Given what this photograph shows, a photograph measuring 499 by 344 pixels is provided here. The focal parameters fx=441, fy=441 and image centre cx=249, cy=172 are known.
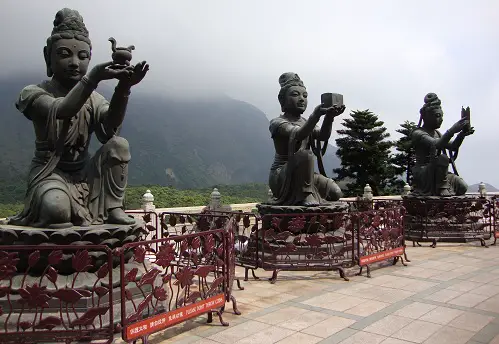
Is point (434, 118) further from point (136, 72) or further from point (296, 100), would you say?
point (136, 72)

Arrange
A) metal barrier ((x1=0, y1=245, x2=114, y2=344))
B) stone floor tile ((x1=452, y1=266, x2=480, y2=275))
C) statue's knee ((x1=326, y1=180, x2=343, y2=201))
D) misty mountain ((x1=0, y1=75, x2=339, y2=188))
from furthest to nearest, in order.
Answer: misty mountain ((x1=0, y1=75, x2=339, y2=188)), statue's knee ((x1=326, y1=180, x2=343, y2=201)), stone floor tile ((x1=452, y1=266, x2=480, y2=275)), metal barrier ((x1=0, y1=245, x2=114, y2=344))

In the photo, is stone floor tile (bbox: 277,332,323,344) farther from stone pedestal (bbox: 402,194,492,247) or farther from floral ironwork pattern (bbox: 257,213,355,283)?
stone pedestal (bbox: 402,194,492,247)

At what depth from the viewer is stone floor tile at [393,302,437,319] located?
4.60m

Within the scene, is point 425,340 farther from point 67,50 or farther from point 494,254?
point 494,254

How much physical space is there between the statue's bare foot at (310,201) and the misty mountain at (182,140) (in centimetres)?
4405

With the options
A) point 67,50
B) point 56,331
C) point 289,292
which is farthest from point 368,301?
point 67,50

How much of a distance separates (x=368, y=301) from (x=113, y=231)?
299 cm

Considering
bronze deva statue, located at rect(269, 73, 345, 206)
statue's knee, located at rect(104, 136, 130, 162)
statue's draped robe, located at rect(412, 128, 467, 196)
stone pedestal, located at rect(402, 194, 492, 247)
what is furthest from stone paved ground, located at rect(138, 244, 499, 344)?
statue's draped robe, located at rect(412, 128, 467, 196)

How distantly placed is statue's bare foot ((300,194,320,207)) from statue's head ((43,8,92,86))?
4.15 meters

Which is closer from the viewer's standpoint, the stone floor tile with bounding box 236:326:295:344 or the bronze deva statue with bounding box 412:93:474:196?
the stone floor tile with bounding box 236:326:295:344

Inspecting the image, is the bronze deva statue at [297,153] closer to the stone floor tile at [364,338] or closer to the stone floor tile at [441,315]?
the stone floor tile at [441,315]

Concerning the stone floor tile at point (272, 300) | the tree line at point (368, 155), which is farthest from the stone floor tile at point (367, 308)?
the tree line at point (368, 155)

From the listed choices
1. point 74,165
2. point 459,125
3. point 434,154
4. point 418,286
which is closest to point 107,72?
point 74,165

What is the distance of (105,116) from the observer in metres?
4.88
